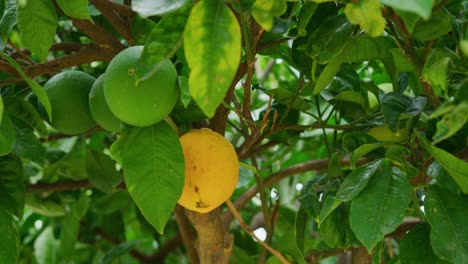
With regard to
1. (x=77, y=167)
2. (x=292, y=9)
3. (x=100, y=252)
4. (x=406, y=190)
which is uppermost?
(x=292, y=9)

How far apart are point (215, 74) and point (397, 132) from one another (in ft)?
0.95

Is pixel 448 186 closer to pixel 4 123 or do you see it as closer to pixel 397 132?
pixel 397 132

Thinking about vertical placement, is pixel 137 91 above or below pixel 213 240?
above

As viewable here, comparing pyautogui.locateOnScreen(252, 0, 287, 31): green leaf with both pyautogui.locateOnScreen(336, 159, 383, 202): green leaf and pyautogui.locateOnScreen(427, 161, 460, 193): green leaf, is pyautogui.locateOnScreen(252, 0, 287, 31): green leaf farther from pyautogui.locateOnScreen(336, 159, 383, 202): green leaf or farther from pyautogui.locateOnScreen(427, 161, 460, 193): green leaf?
pyautogui.locateOnScreen(427, 161, 460, 193): green leaf

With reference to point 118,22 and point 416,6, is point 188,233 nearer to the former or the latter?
point 118,22

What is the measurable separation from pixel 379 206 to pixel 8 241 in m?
0.51

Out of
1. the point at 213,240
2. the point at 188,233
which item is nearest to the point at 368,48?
the point at 213,240

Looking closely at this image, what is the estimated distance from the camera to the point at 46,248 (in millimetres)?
1649

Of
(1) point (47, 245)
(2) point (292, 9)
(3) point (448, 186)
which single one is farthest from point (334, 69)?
(1) point (47, 245)

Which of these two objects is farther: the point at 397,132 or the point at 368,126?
the point at 368,126

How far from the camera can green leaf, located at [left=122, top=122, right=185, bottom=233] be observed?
2.87ft

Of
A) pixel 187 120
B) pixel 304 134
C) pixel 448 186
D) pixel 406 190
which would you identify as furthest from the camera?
pixel 304 134

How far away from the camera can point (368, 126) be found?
1.09m

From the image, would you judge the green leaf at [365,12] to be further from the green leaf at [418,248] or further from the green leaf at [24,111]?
the green leaf at [24,111]
